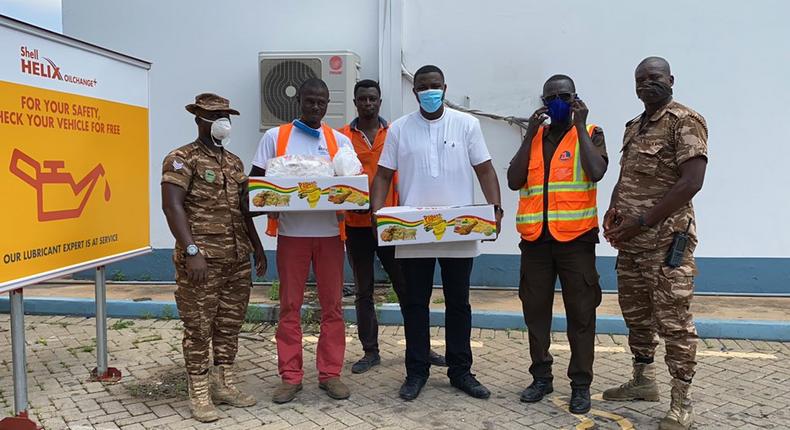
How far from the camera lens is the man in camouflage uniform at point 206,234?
3.81m

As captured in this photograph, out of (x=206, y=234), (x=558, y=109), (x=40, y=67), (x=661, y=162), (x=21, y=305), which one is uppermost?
(x=40, y=67)

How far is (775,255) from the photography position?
655 centimetres

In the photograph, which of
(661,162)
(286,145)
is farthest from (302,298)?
(661,162)

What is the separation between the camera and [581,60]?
6.54 meters

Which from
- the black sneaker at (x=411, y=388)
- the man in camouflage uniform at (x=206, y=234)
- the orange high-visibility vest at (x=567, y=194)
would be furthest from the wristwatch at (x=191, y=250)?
the orange high-visibility vest at (x=567, y=194)

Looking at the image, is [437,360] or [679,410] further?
[437,360]

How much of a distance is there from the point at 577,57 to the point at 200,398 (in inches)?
190

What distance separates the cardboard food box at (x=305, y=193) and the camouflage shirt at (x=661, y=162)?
5.37ft

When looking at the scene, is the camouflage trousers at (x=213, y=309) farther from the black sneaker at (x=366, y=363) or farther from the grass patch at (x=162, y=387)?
the black sneaker at (x=366, y=363)

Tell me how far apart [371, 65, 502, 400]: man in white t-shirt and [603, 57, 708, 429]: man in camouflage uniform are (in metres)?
0.84

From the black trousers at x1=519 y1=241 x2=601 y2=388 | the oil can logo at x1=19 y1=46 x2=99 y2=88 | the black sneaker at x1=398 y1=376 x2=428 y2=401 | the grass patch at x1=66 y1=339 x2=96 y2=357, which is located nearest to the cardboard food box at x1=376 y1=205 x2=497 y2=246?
the black trousers at x1=519 y1=241 x2=601 y2=388

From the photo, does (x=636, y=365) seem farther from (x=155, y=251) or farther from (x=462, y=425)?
(x=155, y=251)

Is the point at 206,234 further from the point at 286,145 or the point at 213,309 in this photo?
the point at 286,145

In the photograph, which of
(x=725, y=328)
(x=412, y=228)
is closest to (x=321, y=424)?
(x=412, y=228)
